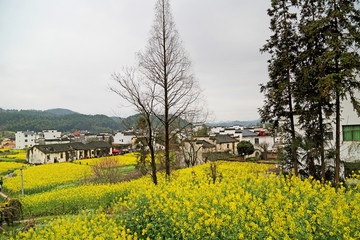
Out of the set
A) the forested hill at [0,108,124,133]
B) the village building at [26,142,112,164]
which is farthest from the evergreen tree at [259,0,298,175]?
the forested hill at [0,108,124,133]

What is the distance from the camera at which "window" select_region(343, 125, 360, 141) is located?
18312 millimetres

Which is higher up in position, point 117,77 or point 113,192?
point 117,77

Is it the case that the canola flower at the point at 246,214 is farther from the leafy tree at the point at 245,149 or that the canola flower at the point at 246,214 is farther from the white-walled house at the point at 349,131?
the leafy tree at the point at 245,149

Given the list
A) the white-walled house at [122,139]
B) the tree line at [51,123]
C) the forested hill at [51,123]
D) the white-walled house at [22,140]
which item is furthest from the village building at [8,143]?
the white-walled house at [122,139]

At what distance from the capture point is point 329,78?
35.5ft

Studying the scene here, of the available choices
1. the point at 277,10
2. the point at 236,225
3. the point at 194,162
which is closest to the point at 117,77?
the point at 236,225

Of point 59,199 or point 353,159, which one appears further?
point 353,159

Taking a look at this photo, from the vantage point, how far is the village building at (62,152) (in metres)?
52.7

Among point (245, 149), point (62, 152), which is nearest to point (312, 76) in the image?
point (245, 149)

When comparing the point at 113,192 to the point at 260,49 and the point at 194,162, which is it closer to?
the point at 260,49

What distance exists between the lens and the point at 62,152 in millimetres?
55875

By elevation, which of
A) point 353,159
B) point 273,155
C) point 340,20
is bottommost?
point 273,155

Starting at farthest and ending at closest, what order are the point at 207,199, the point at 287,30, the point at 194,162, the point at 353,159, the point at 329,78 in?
1. the point at 194,162
2. the point at 353,159
3. the point at 287,30
4. the point at 329,78
5. the point at 207,199

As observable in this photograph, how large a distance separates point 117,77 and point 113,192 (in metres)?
9.38
